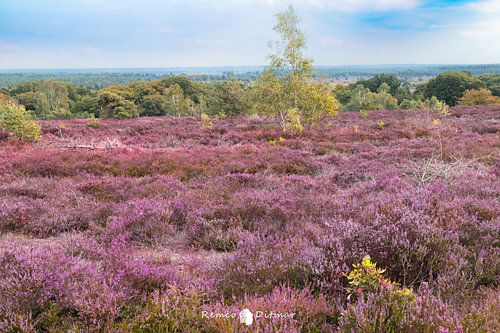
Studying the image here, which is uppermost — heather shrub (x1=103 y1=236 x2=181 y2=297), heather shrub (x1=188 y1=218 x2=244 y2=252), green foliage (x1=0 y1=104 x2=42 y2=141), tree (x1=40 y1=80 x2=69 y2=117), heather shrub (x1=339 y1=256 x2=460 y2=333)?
tree (x1=40 y1=80 x2=69 y2=117)

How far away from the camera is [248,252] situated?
143 inches

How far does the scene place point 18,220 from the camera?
16.8 feet

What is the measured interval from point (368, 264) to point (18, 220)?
5.09 metres

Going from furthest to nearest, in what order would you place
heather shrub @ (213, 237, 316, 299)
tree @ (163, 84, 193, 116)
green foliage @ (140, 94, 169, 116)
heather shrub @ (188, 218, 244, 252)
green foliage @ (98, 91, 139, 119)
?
green foliage @ (140, 94, 169, 116) < tree @ (163, 84, 193, 116) < green foliage @ (98, 91, 139, 119) < heather shrub @ (188, 218, 244, 252) < heather shrub @ (213, 237, 316, 299)

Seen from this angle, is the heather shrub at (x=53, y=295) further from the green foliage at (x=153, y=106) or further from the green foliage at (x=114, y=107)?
the green foliage at (x=153, y=106)

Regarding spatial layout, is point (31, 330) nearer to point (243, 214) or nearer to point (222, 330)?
point (222, 330)

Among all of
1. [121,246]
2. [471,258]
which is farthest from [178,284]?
[471,258]

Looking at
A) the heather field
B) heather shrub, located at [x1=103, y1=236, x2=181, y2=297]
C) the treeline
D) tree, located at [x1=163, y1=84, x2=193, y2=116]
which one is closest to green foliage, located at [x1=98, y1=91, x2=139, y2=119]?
the treeline

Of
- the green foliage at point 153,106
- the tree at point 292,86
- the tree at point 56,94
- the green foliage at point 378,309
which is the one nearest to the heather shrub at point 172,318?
the green foliage at point 378,309

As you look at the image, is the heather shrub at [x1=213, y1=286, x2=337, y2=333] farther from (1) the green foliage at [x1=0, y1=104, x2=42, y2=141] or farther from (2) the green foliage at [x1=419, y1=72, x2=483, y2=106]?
(2) the green foliage at [x1=419, y1=72, x2=483, y2=106]

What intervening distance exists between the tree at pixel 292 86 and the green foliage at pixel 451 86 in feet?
198

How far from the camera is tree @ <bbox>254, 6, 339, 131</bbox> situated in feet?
68.7

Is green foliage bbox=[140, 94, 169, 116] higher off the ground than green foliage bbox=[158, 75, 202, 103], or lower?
lower

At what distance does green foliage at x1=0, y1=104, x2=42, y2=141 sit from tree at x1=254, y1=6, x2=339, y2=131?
12649 mm
